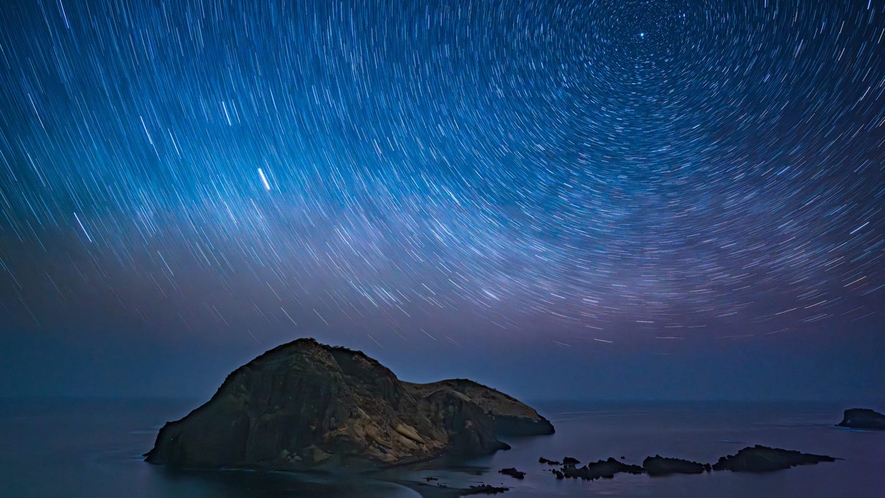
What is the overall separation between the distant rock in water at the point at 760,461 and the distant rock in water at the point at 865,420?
7758cm

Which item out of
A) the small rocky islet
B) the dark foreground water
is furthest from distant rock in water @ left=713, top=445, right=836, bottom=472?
the dark foreground water

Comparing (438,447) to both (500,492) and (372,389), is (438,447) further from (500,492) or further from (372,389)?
(500,492)

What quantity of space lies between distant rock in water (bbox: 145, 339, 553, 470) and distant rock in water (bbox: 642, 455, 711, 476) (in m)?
19.8

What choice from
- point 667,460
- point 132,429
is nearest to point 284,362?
point 667,460

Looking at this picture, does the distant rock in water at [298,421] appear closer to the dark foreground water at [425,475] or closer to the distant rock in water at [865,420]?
the dark foreground water at [425,475]

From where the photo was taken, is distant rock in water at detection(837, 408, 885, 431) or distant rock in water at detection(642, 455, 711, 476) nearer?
distant rock in water at detection(642, 455, 711, 476)

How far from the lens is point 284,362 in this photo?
55.1 m

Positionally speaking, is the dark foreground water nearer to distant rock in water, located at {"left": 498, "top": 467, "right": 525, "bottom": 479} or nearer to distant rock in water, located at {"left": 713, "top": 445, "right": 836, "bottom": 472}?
distant rock in water, located at {"left": 498, "top": 467, "right": 525, "bottom": 479}

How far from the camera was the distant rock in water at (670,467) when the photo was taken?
5494cm

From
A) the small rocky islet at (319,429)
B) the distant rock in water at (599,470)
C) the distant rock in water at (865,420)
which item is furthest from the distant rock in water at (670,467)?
the distant rock in water at (865,420)

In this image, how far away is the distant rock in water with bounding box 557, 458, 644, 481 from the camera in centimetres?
5233

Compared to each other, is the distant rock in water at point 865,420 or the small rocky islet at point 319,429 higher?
the distant rock in water at point 865,420

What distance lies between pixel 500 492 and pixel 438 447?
2127cm

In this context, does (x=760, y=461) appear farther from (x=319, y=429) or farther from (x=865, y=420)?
(x=865, y=420)
